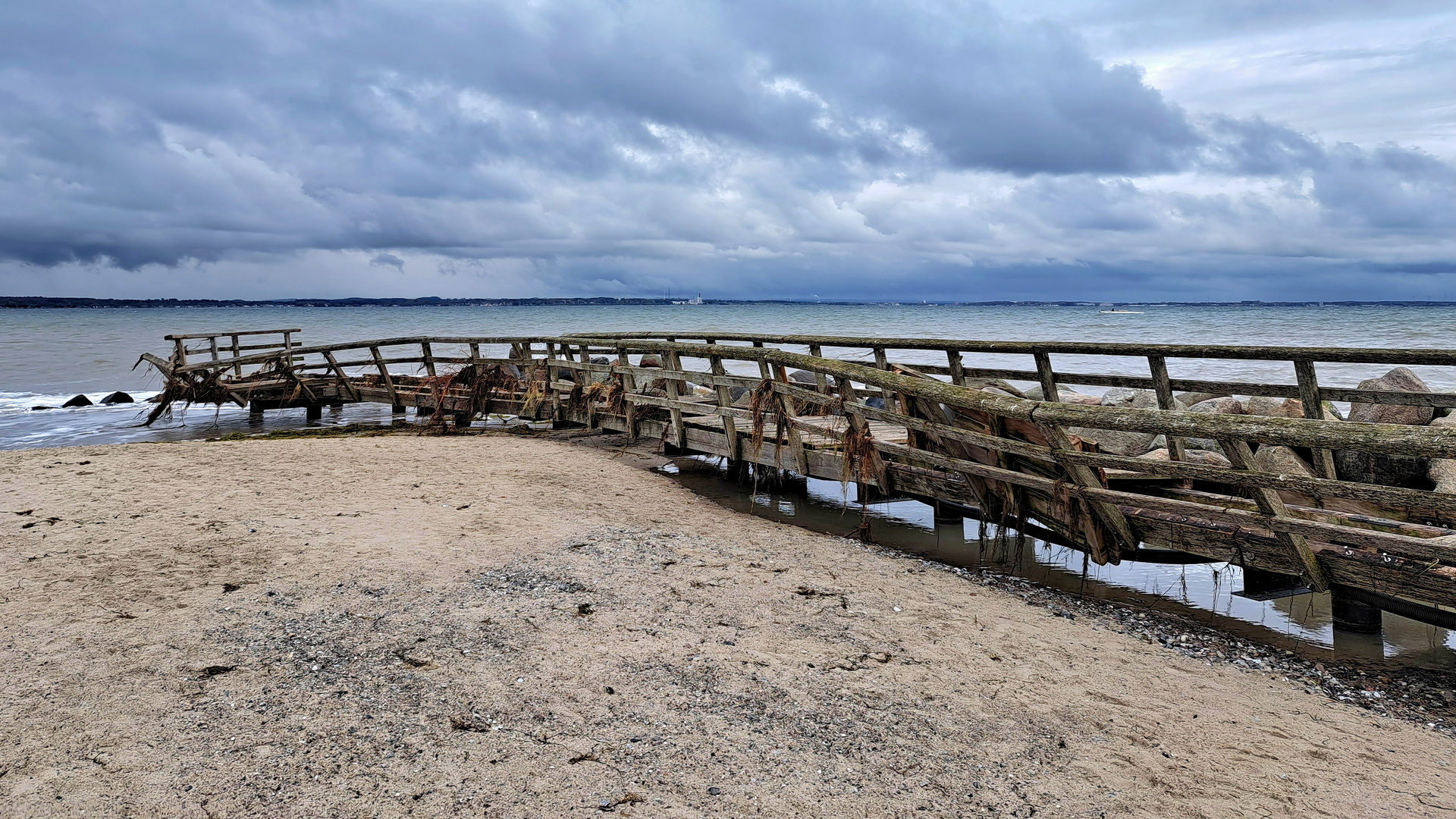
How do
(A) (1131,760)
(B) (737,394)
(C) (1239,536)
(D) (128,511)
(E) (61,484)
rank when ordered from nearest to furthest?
1. (A) (1131,760)
2. (C) (1239,536)
3. (D) (128,511)
4. (E) (61,484)
5. (B) (737,394)

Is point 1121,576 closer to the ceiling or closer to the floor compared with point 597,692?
closer to the floor

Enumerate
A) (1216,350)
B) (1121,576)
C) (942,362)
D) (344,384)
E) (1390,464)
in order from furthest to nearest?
(942,362), (344,384), (1390,464), (1121,576), (1216,350)

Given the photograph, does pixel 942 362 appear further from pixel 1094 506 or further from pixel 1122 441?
pixel 1094 506

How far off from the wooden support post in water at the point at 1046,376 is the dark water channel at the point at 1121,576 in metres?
1.39

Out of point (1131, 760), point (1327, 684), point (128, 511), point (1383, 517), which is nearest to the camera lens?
point (1131, 760)

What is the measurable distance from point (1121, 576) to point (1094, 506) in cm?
173

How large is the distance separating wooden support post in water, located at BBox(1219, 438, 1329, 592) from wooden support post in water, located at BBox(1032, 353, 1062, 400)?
2.10m

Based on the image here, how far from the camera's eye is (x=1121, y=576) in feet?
24.9

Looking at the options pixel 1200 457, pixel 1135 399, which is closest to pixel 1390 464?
pixel 1200 457

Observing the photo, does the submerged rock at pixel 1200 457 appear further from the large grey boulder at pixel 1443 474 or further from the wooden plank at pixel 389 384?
the wooden plank at pixel 389 384

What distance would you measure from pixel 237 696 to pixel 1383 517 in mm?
8013

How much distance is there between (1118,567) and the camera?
25.8 feet

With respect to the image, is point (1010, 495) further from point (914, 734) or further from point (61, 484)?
point (61, 484)

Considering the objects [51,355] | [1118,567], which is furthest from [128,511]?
[51,355]
